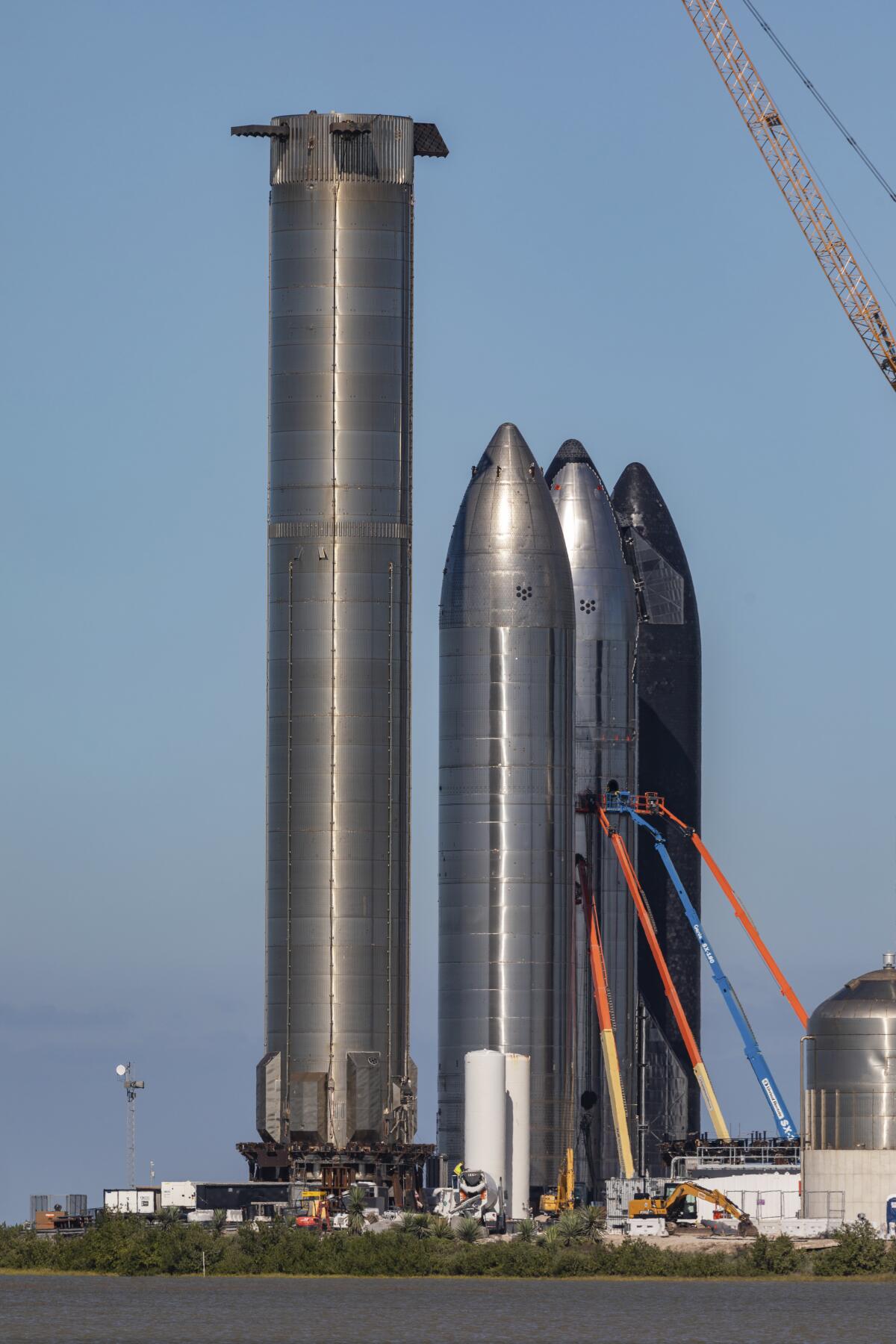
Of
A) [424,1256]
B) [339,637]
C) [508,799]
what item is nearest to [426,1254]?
[424,1256]

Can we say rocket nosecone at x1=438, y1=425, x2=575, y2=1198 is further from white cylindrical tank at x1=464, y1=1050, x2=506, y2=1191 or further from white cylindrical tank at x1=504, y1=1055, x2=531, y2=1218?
white cylindrical tank at x1=464, y1=1050, x2=506, y2=1191

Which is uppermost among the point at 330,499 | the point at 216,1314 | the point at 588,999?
the point at 330,499

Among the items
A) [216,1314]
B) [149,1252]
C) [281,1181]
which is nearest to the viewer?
[216,1314]

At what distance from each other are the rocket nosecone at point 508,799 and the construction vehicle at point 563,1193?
50 centimetres

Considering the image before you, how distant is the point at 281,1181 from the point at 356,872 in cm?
1489

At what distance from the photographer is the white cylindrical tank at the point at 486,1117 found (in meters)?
167

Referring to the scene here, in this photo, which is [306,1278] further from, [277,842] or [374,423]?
[374,423]

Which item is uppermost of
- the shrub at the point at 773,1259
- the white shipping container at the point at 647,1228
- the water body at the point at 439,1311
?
the white shipping container at the point at 647,1228

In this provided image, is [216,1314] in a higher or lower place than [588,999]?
lower

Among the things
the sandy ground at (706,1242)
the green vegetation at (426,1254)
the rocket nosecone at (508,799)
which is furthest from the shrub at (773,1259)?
the rocket nosecone at (508,799)

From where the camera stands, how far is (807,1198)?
541ft

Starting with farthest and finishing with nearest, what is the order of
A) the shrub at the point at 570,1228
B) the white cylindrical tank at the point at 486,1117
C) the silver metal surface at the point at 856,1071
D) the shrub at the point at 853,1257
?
the white cylindrical tank at the point at 486,1117
the silver metal surface at the point at 856,1071
the shrub at the point at 570,1228
the shrub at the point at 853,1257

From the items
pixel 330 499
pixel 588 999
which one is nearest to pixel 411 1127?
pixel 588 999

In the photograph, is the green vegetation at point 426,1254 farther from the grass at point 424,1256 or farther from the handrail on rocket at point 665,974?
the handrail on rocket at point 665,974
